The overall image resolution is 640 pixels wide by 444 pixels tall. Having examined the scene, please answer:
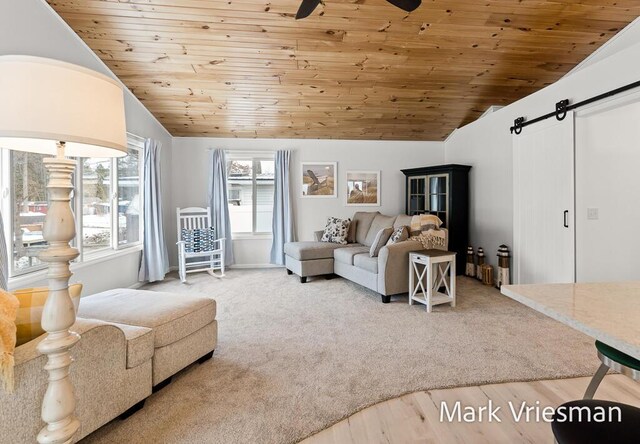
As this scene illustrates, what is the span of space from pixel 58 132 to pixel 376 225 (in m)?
3.87

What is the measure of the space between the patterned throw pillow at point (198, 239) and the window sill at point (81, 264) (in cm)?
61

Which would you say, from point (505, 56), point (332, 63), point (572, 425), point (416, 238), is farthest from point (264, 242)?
point (572, 425)

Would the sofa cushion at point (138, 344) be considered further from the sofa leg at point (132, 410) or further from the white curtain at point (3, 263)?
the white curtain at point (3, 263)

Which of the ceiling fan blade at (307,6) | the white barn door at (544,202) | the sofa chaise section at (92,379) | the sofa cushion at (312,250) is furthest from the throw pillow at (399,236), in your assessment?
the sofa chaise section at (92,379)

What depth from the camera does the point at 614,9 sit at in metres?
2.86

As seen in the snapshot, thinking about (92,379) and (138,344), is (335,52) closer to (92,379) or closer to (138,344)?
(138,344)

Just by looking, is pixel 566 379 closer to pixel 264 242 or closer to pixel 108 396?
pixel 108 396

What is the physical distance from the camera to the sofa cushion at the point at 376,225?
4303 millimetres

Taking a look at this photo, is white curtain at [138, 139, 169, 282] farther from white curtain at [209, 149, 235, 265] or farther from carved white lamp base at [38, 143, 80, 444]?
carved white lamp base at [38, 143, 80, 444]

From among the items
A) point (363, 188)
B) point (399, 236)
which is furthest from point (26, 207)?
point (363, 188)

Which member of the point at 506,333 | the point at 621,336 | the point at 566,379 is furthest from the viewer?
the point at 506,333

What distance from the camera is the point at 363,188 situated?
5.50 metres

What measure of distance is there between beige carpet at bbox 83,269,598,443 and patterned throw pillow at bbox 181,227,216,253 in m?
1.35

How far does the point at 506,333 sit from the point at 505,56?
114 inches
